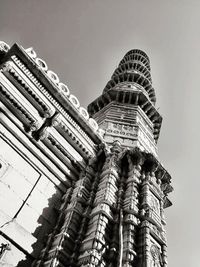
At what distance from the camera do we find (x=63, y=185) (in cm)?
1018

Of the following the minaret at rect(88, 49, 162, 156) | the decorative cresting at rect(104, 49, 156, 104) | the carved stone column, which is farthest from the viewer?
the decorative cresting at rect(104, 49, 156, 104)

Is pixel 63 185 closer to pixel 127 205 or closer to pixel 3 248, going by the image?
pixel 127 205

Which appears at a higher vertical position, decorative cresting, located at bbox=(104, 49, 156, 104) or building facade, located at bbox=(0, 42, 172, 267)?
decorative cresting, located at bbox=(104, 49, 156, 104)

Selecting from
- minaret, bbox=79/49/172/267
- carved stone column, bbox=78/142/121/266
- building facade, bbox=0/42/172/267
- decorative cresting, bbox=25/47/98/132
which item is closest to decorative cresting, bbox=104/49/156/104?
minaret, bbox=79/49/172/267

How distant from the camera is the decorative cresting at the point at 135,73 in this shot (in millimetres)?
26531

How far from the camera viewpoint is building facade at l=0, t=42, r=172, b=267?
25.5 ft

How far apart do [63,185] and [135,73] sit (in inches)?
741

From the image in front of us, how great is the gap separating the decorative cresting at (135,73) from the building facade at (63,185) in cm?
1487

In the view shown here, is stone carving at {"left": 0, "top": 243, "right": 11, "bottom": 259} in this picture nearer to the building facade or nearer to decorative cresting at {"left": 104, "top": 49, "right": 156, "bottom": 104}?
the building facade

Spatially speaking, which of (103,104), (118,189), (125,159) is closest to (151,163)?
(125,159)

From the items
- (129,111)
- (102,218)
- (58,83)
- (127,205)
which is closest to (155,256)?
(127,205)

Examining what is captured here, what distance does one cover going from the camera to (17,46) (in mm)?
10180

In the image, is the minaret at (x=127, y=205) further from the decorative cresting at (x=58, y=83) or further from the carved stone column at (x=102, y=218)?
the decorative cresting at (x=58, y=83)

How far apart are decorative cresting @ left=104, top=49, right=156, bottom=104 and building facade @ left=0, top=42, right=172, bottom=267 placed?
14874 mm
